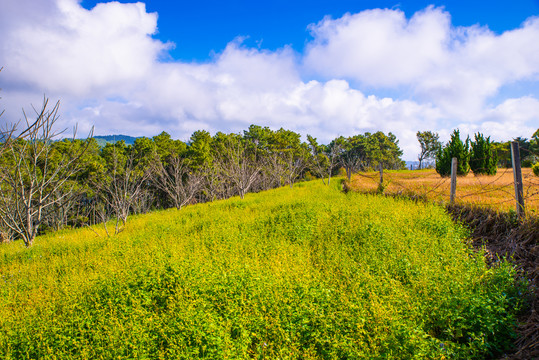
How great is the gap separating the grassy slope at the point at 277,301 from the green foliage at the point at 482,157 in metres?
15.7

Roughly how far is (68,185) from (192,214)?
1101cm

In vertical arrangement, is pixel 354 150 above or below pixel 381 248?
above

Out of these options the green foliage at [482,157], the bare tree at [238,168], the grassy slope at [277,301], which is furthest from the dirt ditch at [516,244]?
the green foliage at [482,157]

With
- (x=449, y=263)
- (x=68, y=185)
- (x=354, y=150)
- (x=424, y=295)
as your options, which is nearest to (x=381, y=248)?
(x=449, y=263)

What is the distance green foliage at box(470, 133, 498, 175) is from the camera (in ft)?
58.3

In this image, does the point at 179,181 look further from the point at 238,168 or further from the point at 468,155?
the point at 468,155

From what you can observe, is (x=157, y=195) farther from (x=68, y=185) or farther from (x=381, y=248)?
(x=381, y=248)

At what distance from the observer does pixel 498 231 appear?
612cm

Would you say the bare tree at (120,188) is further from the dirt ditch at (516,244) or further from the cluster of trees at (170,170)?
the dirt ditch at (516,244)

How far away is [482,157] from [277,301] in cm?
2233

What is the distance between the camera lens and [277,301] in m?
3.78

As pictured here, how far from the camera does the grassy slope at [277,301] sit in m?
3.03

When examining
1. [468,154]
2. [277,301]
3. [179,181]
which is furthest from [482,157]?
[179,181]

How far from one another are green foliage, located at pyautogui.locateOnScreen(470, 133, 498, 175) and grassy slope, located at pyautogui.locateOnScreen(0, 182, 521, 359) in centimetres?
1569
